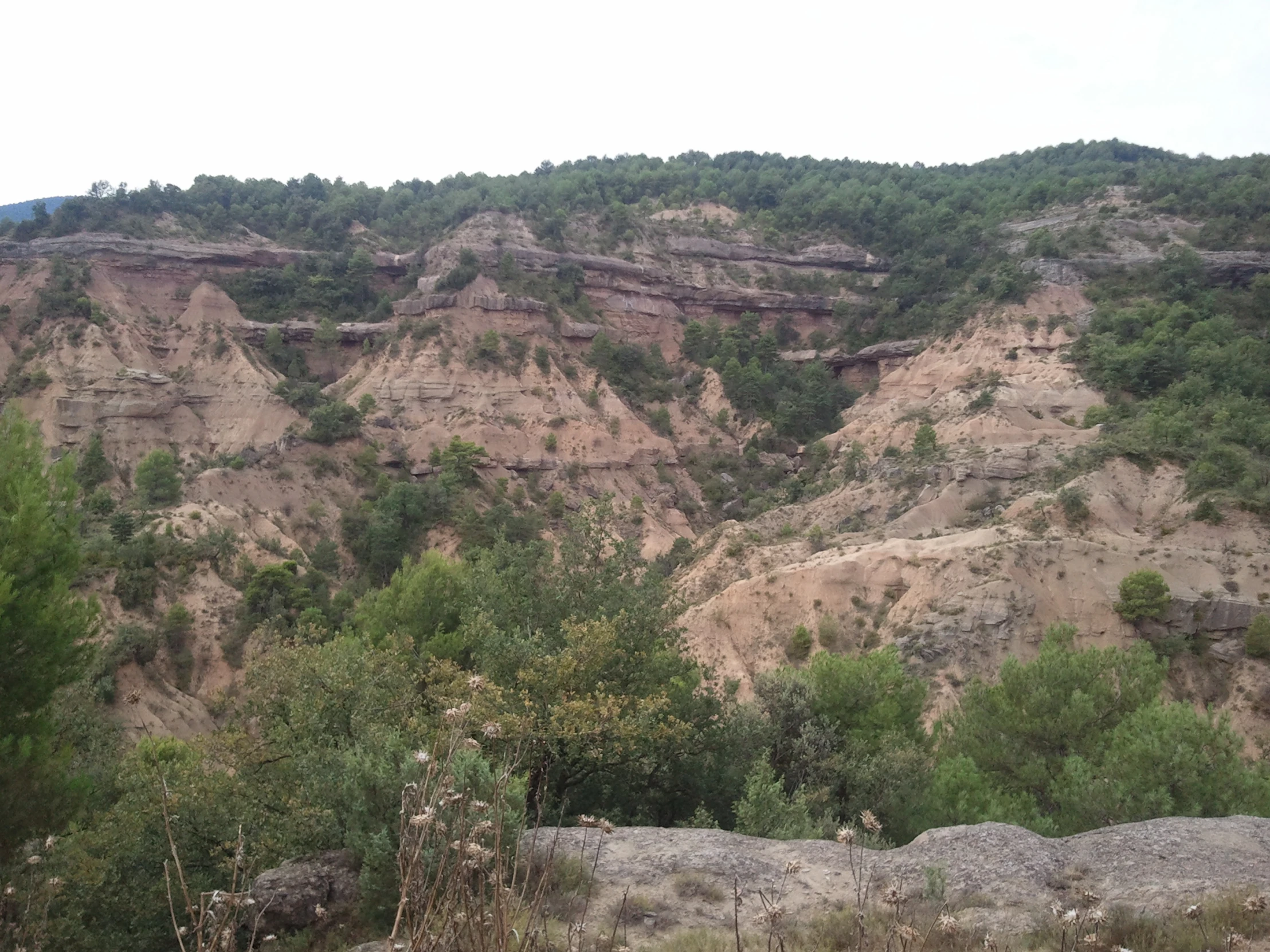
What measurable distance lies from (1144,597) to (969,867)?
21.5m

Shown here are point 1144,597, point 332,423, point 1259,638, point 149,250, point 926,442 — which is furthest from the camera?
point 149,250

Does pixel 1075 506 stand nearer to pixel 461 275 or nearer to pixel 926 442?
pixel 926 442

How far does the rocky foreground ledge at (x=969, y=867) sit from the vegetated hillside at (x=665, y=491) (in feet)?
5.21

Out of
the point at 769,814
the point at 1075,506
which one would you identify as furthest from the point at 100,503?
the point at 1075,506

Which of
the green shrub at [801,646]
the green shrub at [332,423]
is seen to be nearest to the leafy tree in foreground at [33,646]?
the green shrub at [801,646]

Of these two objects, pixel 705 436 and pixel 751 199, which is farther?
pixel 751 199

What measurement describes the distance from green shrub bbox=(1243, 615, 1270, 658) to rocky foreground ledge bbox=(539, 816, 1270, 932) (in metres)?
18.7

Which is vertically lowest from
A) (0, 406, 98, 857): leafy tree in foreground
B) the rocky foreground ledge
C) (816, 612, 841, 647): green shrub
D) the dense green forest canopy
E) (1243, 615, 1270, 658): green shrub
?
(816, 612, 841, 647): green shrub

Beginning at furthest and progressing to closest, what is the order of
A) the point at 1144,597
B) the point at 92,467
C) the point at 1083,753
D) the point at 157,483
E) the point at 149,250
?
the point at 149,250 < the point at 92,467 < the point at 157,483 < the point at 1144,597 < the point at 1083,753

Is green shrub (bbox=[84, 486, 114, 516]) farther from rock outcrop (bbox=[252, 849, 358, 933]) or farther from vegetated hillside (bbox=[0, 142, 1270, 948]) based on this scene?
rock outcrop (bbox=[252, 849, 358, 933])

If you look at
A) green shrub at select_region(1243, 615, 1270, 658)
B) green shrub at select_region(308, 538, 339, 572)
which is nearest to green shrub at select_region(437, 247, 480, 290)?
green shrub at select_region(308, 538, 339, 572)

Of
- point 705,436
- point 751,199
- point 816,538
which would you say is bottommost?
point 816,538

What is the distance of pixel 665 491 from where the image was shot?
55.8m

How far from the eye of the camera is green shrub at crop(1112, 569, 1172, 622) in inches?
1056
